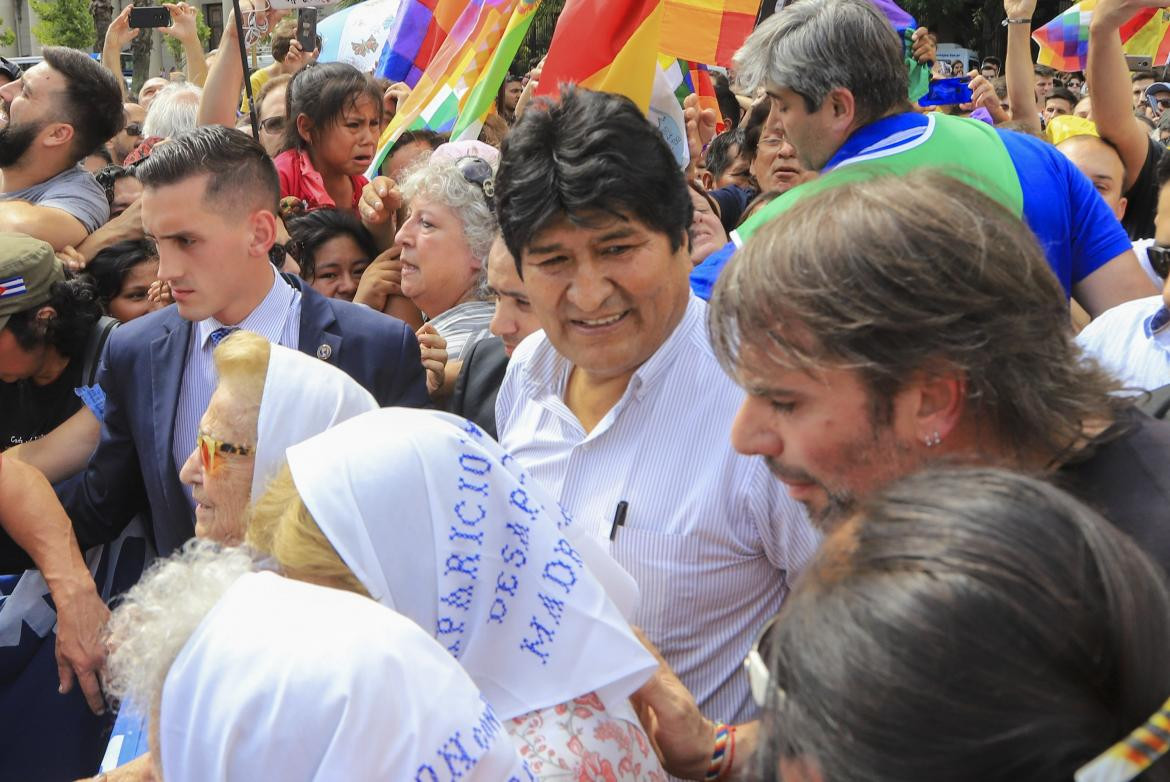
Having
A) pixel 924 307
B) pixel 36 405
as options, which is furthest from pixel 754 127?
pixel 924 307

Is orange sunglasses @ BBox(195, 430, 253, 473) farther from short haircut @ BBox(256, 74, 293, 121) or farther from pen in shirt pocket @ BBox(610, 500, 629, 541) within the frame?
short haircut @ BBox(256, 74, 293, 121)

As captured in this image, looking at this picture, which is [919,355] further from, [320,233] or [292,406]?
[320,233]

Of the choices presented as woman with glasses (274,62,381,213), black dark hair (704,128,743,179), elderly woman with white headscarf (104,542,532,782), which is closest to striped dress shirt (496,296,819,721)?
elderly woman with white headscarf (104,542,532,782)

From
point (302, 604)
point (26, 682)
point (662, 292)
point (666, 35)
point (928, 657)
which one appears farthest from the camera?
point (666, 35)

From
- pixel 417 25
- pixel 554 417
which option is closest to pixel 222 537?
pixel 554 417

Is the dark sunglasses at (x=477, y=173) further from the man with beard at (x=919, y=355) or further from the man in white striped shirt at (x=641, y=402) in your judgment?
the man with beard at (x=919, y=355)

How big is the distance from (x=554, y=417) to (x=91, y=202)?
9.45ft

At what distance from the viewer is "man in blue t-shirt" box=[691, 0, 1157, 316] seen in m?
3.12

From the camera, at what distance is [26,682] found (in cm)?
309

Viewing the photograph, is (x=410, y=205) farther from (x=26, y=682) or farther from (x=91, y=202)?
(x=26, y=682)

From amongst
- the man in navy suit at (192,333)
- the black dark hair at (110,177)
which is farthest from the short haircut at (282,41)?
the man in navy suit at (192,333)

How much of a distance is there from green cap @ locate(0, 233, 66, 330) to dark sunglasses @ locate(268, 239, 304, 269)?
698 millimetres

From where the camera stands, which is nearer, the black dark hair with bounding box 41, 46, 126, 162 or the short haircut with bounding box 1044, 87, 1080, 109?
the black dark hair with bounding box 41, 46, 126, 162

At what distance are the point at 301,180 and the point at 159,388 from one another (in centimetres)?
218
